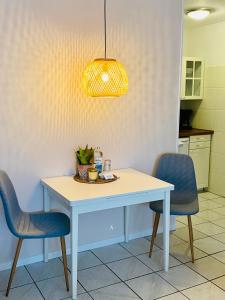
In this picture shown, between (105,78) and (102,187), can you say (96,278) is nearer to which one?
(102,187)

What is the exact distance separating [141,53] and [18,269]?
2.02 m

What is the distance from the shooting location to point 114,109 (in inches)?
119

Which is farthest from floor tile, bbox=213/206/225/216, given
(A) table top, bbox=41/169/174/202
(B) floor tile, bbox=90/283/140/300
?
(B) floor tile, bbox=90/283/140/300

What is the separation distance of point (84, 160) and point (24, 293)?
1043 mm

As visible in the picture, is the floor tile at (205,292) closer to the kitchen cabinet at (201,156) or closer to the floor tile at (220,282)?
the floor tile at (220,282)

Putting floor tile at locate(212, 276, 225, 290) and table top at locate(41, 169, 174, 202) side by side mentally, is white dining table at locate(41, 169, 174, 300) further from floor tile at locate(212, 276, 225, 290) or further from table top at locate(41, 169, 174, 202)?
floor tile at locate(212, 276, 225, 290)

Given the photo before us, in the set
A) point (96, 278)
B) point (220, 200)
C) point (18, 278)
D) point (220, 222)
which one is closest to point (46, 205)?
point (18, 278)

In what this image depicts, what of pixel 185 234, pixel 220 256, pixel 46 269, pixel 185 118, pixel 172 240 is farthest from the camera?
pixel 185 118

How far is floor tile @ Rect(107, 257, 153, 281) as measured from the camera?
2.69 meters

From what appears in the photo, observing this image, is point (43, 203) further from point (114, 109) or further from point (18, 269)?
point (114, 109)

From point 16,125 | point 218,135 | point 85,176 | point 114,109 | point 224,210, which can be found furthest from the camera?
point 218,135

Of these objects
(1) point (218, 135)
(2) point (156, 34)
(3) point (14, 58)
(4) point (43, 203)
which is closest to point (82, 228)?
(4) point (43, 203)

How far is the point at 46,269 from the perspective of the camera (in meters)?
2.75

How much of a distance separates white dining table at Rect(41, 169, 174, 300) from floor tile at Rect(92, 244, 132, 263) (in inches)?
16.5
